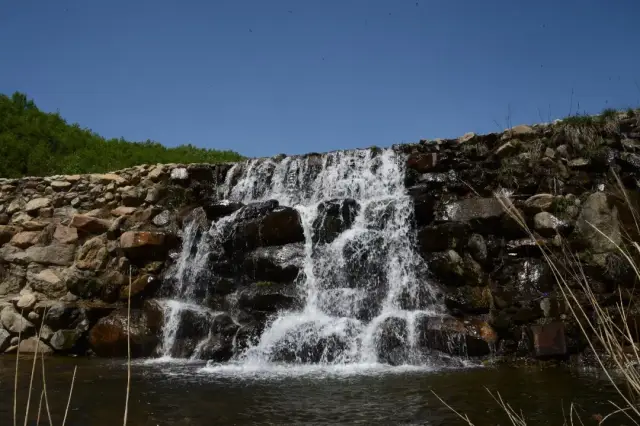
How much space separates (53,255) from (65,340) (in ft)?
7.87

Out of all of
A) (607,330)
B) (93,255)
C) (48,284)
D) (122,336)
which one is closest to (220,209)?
(93,255)

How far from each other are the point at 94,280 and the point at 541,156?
24.5 ft

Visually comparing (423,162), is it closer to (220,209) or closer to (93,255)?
(220,209)

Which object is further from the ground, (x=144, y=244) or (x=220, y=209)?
(x=220, y=209)

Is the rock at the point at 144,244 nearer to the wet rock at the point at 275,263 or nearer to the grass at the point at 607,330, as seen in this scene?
the wet rock at the point at 275,263

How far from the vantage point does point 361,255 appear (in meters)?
7.79

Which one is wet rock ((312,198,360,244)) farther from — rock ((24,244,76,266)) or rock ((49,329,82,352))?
rock ((24,244,76,266))

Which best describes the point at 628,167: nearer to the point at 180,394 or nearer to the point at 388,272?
the point at 388,272

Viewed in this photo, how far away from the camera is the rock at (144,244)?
28.8 feet

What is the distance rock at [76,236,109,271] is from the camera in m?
9.08

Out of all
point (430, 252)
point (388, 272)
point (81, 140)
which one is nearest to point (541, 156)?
point (430, 252)

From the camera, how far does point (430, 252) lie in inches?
301

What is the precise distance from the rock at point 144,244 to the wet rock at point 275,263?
1687 mm

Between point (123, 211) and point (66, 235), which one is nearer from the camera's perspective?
point (66, 235)
